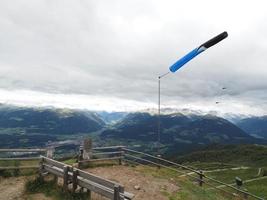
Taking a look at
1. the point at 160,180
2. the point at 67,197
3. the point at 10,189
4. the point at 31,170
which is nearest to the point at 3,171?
the point at 31,170

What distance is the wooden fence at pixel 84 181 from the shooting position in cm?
1470

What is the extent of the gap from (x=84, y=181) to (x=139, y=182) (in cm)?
724

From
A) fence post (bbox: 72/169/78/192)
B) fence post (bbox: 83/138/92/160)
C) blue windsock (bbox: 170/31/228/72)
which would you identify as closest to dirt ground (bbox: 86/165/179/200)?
fence post (bbox: 83/138/92/160)

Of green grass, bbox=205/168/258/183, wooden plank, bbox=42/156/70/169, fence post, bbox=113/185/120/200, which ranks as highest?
wooden plank, bbox=42/156/70/169

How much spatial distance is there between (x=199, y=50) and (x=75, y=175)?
1278 centimetres

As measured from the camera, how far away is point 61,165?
19281 mm

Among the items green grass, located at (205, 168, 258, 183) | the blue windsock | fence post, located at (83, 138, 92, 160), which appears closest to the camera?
the blue windsock

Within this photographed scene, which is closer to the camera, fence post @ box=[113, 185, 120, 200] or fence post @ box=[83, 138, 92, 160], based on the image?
fence post @ box=[113, 185, 120, 200]

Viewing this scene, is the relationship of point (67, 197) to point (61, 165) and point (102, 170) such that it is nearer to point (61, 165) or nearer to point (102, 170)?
point (61, 165)

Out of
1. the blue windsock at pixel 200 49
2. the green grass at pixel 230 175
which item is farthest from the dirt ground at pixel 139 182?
the green grass at pixel 230 175

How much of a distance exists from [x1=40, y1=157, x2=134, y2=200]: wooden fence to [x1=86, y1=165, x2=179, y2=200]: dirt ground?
421cm

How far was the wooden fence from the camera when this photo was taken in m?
14.7

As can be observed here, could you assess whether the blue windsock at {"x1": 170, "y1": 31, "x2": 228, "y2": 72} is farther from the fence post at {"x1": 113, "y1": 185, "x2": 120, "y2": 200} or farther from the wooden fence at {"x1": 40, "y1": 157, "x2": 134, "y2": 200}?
the fence post at {"x1": 113, "y1": 185, "x2": 120, "y2": 200}

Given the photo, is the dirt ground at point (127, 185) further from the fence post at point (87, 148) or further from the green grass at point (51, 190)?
the fence post at point (87, 148)
